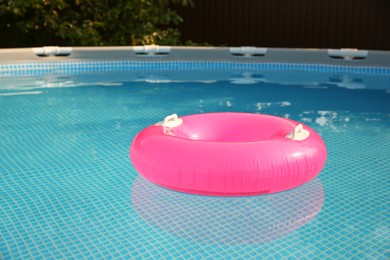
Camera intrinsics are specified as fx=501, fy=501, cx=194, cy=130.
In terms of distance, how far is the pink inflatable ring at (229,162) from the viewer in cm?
217

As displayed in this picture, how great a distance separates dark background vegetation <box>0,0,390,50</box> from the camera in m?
7.28

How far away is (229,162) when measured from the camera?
7.10 ft

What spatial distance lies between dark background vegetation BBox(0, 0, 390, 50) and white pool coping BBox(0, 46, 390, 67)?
3.33 feet

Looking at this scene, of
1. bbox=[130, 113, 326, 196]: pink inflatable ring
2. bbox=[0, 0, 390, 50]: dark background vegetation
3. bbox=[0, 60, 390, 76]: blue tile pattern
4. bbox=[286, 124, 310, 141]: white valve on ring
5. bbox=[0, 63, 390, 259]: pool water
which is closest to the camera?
bbox=[0, 63, 390, 259]: pool water

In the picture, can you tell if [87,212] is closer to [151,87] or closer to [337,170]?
[337,170]

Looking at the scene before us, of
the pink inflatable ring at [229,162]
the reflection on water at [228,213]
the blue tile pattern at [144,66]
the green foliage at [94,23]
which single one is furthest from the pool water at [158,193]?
the green foliage at [94,23]

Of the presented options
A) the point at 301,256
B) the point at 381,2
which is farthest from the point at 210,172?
the point at 381,2

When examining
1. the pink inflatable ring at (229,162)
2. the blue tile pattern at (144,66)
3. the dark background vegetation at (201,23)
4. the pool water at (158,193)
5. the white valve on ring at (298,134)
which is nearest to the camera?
the pool water at (158,193)

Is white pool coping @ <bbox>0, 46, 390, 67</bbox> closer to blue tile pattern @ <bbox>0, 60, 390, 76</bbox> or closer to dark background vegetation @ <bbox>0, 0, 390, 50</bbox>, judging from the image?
blue tile pattern @ <bbox>0, 60, 390, 76</bbox>

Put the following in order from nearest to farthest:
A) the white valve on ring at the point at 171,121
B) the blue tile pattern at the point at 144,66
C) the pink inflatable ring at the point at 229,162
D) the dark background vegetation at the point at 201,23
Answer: the pink inflatable ring at the point at 229,162
the white valve on ring at the point at 171,121
the blue tile pattern at the point at 144,66
the dark background vegetation at the point at 201,23

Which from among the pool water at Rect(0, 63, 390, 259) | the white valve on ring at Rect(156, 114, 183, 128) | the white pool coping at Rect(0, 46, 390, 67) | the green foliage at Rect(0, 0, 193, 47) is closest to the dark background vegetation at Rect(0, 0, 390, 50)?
the green foliage at Rect(0, 0, 193, 47)

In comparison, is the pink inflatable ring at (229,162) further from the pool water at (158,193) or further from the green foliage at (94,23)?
the green foliage at (94,23)

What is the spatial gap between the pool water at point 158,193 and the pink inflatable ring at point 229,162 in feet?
0.43

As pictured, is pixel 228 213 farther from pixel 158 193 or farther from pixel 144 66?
pixel 144 66
